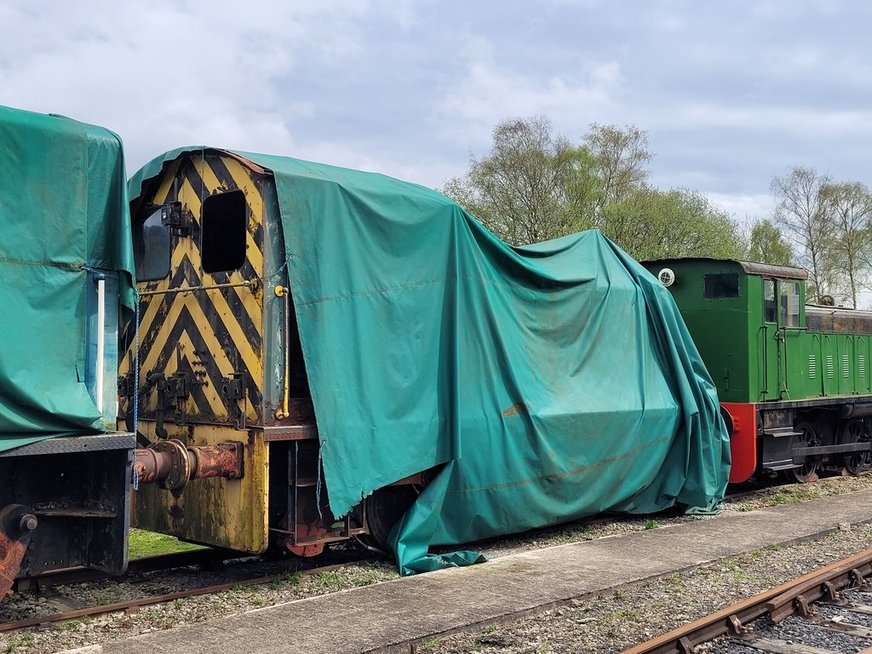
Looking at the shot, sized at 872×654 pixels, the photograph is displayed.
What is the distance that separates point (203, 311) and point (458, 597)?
2.83 m

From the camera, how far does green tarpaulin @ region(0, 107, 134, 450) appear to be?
13.8 ft

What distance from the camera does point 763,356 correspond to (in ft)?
36.3

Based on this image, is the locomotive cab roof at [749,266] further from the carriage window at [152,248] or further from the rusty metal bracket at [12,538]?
the rusty metal bracket at [12,538]

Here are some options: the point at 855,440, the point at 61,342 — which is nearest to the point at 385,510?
the point at 61,342

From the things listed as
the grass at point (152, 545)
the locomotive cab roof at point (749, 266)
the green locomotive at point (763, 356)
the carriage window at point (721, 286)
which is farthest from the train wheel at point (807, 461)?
the grass at point (152, 545)

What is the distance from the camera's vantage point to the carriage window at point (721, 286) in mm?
10930

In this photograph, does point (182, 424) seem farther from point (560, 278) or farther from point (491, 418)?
point (560, 278)

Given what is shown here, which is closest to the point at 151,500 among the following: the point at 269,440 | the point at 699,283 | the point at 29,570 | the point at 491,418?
the point at 269,440

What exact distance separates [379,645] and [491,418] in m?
2.74

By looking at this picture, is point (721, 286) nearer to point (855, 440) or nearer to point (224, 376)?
point (855, 440)

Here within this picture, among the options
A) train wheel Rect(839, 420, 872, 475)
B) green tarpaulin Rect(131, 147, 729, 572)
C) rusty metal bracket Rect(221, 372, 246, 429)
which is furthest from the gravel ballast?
train wheel Rect(839, 420, 872, 475)

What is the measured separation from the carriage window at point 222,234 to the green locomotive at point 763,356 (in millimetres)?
6581

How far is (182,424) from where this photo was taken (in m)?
6.65

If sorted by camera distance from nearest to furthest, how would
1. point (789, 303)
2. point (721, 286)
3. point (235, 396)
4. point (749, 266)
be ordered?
point (235, 396), point (749, 266), point (721, 286), point (789, 303)
